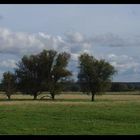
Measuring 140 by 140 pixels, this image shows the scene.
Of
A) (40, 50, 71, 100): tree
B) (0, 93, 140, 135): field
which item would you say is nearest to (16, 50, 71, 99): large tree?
(40, 50, 71, 100): tree

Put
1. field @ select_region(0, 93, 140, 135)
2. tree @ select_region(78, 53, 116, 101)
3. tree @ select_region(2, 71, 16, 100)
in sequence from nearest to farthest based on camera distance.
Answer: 1. field @ select_region(0, 93, 140, 135)
2. tree @ select_region(78, 53, 116, 101)
3. tree @ select_region(2, 71, 16, 100)

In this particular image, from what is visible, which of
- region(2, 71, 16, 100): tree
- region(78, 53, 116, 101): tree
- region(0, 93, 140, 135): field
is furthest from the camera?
region(2, 71, 16, 100): tree

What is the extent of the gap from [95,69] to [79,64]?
9.51 ft

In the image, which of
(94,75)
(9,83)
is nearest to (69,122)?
(94,75)

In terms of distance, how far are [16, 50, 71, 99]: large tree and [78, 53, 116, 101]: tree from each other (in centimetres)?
285

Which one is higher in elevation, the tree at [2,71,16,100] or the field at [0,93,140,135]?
the tree at [2,71,16,100]

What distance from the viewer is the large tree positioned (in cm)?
7512

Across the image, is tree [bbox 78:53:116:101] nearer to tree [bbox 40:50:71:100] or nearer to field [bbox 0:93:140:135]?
tree [bbox 40:50:71:100]

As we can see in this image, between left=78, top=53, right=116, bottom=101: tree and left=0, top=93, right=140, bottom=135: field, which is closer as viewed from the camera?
left=0, top=93, right=140, bottom=135: field

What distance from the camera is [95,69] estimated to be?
74.8m

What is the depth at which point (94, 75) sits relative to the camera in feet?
244
